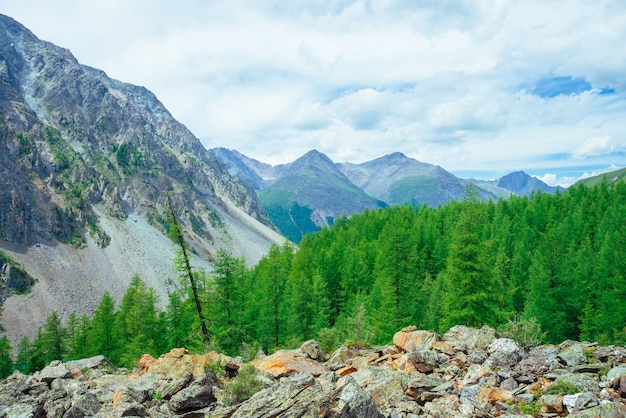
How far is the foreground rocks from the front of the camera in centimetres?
1050

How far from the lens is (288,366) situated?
17.2m

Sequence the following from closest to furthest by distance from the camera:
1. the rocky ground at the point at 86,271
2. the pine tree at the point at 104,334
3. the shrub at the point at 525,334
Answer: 1. the shrub at the point at 525,334
2. the pine tree at the point at 104,334
3. the rocky ground at the point at 86,271

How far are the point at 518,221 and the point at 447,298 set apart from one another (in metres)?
61.4

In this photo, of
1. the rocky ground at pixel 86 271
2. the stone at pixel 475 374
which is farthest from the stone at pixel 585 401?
the rocky ground at pixel 86 271

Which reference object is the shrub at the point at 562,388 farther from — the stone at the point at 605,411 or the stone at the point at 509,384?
the stone at the point at 605,411

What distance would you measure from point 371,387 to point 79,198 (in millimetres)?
144042

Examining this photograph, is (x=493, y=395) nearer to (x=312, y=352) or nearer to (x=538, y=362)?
(x=538, y=362)

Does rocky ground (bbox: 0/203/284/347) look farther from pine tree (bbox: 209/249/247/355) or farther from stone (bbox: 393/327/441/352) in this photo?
stone (bbox: 393/327/441/352)

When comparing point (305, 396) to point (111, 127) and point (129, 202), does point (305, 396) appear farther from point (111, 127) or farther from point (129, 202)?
point (111, 127)

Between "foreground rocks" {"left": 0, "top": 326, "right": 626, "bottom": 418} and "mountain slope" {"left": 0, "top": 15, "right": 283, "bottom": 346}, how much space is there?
83.7 meters

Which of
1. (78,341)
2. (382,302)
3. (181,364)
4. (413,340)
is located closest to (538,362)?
(413,340)

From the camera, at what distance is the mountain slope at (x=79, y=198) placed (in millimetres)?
98562

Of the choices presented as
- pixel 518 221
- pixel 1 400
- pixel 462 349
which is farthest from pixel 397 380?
pixel 518 221

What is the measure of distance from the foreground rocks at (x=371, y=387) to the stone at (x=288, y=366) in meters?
0.07
